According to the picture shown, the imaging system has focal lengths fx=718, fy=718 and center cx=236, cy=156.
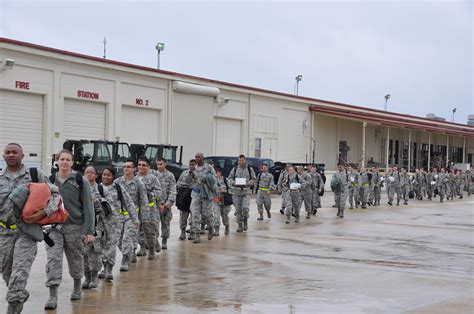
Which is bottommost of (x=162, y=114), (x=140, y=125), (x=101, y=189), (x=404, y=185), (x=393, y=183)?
(x=404, y=185)

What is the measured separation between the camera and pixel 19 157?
738cm

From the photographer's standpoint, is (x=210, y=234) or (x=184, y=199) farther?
(x=210, y=234)

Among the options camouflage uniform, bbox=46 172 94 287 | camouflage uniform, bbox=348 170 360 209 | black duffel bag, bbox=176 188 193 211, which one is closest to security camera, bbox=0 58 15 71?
camouflage uniform, bbox=348 170 360 209

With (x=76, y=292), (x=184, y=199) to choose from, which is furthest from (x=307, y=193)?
(x=76, y=292)

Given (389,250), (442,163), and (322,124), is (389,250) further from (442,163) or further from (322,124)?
(442,163)

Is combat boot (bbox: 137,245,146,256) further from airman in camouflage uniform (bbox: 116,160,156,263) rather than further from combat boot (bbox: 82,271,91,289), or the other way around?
combat boot (bbox: 82,271,91,289)

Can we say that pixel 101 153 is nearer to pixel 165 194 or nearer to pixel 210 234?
pixel 210 234

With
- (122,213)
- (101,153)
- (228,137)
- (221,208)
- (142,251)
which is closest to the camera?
(122,213)

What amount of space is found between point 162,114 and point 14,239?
31705 mm

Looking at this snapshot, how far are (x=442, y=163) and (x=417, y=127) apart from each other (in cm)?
905

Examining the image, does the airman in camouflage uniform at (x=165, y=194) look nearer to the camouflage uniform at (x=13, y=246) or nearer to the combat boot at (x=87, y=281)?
Result: the combat boot at (x=87, y=281)

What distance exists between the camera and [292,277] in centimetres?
1090

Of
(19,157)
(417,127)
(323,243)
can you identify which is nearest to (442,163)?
(417,127)

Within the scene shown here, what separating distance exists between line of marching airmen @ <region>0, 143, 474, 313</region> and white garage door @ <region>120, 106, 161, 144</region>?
57.5ft
